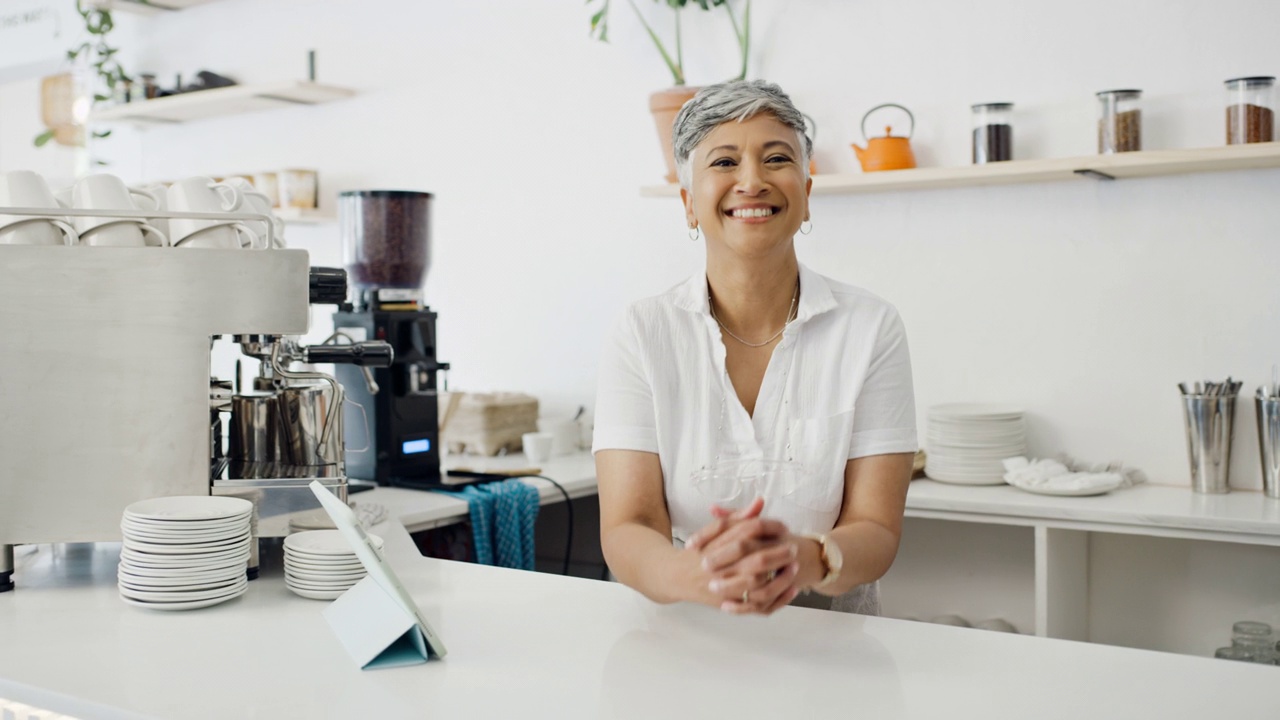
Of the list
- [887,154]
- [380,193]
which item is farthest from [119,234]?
[887,154]

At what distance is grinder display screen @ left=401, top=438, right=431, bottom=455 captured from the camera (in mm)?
2814

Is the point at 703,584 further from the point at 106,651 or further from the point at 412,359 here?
the point at 412,359

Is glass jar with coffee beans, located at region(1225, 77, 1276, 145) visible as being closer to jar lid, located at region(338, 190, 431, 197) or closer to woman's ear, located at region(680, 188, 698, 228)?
woman's ear, located at region(680, 188, 698, 228)

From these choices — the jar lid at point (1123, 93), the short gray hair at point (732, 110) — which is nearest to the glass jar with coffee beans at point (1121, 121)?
the jar lid at point (1123, 93)

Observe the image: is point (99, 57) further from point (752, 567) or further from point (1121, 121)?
point (752, 567)

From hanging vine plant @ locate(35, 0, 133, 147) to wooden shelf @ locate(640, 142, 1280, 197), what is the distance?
2768 mm

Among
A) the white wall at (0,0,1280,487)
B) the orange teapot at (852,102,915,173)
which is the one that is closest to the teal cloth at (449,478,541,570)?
the white wall at (0,0,1280,487)

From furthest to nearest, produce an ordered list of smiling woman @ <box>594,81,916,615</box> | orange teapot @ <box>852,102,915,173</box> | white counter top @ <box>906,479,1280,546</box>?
orange teapot @ <box>852,102,915,173</box>, white counter top @ <box>906,479,1280,546</box>, smiling woman @ <box>594,81,916,615</box>

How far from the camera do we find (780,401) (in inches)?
67.5

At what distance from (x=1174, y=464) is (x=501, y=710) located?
2210 mm

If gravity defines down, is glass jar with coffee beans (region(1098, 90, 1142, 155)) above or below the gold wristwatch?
above

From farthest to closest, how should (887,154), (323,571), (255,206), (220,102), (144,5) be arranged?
(144,5), (220,102), (887,154), (255,206), (323,571)

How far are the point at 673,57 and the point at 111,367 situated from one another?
2.19m

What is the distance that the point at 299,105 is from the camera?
4.35m
